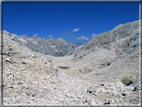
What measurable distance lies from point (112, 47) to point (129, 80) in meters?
23.1

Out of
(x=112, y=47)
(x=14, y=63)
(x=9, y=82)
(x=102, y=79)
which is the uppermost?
(x=112, y=47)

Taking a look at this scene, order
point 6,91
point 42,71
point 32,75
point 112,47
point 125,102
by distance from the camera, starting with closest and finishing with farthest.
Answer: point 125,102 < point 6,91 < point 32,75 < point 42,71 < point 112,47

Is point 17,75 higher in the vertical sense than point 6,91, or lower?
higher

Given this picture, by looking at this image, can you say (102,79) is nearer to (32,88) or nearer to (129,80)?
(129,80)

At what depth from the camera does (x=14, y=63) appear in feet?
34.0

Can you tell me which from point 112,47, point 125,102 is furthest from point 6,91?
point 112,47

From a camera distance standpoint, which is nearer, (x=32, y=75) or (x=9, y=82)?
(x=9, y=82)

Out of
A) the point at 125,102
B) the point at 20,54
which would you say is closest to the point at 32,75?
the point at 20,54

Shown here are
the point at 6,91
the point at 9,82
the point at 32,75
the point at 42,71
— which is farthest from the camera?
the point at 42,71

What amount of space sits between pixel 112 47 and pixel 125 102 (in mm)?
32240

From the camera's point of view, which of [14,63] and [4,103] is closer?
[4,103]

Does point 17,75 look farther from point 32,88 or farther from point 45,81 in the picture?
point 45,81

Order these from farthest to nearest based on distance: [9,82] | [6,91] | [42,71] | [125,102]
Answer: [42,71]
[9,82]
[6,91]
[125,102]

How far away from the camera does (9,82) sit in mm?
8008
